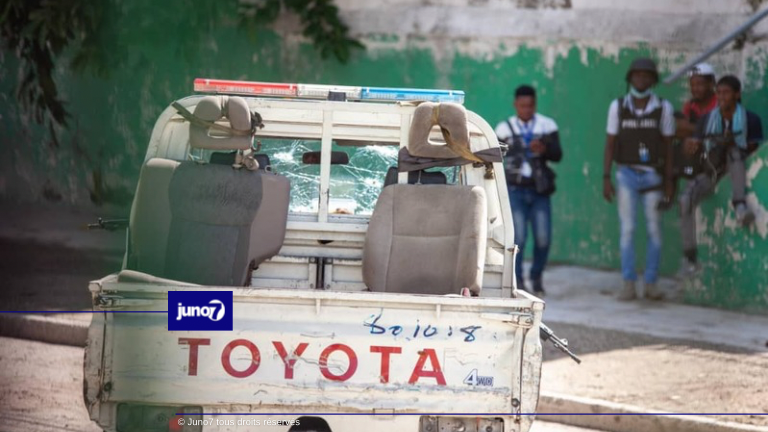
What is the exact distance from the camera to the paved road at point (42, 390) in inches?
259

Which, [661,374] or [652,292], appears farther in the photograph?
[652,292]

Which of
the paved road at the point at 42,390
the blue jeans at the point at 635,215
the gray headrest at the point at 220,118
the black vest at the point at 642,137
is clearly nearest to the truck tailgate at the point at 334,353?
the gray headrest at the point at 220,118

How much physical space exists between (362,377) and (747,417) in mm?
3242

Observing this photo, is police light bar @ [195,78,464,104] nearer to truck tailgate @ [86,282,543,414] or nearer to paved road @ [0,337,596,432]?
truck tailgate @ [86,282,543,414]

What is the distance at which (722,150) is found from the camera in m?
10.5

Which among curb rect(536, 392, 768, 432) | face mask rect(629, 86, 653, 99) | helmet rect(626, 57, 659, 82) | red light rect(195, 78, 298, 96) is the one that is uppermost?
helmet rect(626, 57, 659, 82)

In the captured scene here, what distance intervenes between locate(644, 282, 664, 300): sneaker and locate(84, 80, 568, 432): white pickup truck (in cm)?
474

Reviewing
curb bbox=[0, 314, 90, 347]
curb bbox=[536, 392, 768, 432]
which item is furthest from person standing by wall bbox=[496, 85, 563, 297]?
curb bbox=[0, 314, 90, 347]

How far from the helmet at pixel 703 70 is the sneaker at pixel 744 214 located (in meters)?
1.34

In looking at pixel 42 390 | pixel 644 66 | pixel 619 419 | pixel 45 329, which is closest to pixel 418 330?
pixel 619 419

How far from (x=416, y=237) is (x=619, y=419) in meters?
1.98

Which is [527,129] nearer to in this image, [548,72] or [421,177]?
[548,72]

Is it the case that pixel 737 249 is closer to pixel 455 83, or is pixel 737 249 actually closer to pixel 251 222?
pixel 455 83

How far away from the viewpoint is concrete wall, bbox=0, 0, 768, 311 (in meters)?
10.5
